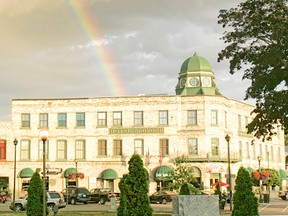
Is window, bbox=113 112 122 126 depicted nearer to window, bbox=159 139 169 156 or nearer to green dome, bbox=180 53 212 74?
window, bbox=159 139 169 156

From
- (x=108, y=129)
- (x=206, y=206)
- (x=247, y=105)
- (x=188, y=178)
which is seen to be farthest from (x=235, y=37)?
(x=247, y=105)

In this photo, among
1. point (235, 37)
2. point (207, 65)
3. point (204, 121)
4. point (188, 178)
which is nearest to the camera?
point (235, 37)

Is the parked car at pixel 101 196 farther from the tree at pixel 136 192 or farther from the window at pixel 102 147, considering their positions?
the tree at pixel 136 192

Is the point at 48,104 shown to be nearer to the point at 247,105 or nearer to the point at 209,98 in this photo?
the point at 209,98

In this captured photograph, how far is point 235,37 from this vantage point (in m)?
33.8

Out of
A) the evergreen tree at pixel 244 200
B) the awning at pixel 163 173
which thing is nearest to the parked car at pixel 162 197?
the awning at pixel 163 173

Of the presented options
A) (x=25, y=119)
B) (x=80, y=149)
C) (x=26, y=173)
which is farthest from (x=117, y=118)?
(x=26, y=173)

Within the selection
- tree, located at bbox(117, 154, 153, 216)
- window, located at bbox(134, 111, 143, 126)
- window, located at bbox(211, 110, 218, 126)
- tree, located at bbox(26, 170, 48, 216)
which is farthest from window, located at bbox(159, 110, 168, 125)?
tree, located at bbox(117, 154, 153, 216)

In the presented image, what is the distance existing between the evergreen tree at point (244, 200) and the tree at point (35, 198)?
959 centimetres

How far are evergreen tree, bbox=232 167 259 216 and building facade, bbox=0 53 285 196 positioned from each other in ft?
130

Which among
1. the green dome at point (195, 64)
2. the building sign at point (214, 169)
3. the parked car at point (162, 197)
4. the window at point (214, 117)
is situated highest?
the green dome at point (195, 64)

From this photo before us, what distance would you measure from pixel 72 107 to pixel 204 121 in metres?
16.3

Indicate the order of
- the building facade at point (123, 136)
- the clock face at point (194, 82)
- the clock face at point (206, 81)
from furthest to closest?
the clock face at point (194, 82) < the clock face at point (206, 81) < the building facade at point (123, 136)

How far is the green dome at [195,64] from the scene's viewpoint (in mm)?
72750
